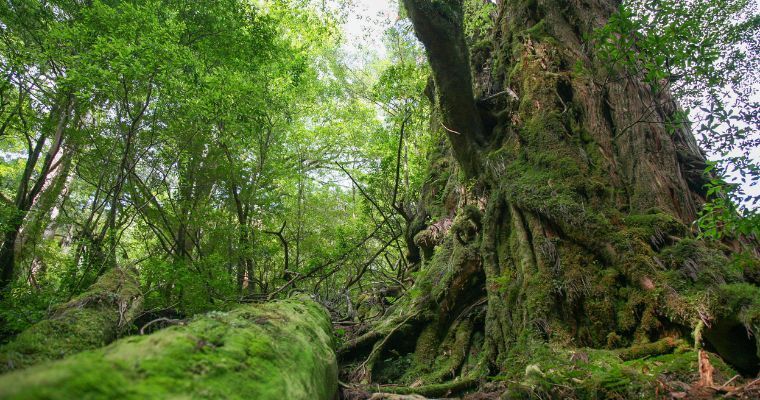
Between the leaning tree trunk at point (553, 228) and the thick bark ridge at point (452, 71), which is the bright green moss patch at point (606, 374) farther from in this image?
the thick bark ridge at point (452, 71)

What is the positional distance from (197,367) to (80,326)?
102 inches

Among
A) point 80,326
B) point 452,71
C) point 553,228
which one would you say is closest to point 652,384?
point 553,228

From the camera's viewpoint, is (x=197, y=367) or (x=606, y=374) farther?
(x=606, y=374)

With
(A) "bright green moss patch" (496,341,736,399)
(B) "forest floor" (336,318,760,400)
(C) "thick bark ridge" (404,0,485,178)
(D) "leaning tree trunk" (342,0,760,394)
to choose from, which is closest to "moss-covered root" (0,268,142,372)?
(B) "forest floor" (336,318,760,400)

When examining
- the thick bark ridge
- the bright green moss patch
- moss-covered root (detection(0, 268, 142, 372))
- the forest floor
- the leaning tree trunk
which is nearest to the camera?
the forest floor

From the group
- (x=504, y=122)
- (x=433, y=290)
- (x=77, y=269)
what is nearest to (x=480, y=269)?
(x=433, y=290)

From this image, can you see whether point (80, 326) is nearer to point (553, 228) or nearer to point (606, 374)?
point (606, 374)

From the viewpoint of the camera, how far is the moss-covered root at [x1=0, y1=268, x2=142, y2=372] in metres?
2.39

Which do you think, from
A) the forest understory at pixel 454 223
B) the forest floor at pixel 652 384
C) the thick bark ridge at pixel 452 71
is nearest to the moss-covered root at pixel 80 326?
the forest understory at pixel 454 223

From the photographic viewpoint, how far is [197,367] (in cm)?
143

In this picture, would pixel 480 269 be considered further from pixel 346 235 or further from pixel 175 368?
pixel 346 235

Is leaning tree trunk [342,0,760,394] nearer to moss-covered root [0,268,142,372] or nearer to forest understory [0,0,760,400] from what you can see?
forest understory [0,0,760,400]

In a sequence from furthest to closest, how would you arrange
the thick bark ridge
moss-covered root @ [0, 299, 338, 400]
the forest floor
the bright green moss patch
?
the thick bark ridge < the bright green moss patch < the forest floor < moss-covered root @ [0, 299, 338, 400]

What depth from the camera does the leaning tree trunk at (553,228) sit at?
3.12 metres
